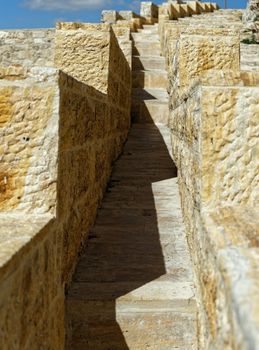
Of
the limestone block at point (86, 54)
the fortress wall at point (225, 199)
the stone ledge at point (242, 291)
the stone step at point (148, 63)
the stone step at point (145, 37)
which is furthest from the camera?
the stone step at point (145, 37)

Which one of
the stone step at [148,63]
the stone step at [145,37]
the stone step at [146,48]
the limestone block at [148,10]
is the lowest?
the stone step at [148,63]

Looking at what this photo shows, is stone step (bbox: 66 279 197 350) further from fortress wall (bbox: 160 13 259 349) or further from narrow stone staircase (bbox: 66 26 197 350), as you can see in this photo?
fortress wall (bbox: 160 13 259 349)

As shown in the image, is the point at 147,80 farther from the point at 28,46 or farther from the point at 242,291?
Answer: the point at 242,291

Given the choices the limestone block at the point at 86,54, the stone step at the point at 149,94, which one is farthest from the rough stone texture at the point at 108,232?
the stone step at the point at 149,94

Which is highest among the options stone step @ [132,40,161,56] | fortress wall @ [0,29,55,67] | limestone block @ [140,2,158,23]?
limestone block @ [140,2,158,23]

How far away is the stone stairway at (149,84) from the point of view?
6668 millimetres

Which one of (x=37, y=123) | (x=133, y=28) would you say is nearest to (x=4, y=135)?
(x=37, y=123)

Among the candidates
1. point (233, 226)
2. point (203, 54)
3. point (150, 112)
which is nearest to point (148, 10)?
point (150, 112)

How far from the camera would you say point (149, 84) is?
7.86m

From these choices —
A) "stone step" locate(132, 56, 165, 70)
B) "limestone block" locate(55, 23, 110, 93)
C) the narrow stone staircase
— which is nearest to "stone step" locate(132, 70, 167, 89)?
"stone step" locate(132, 56, 165, 70)

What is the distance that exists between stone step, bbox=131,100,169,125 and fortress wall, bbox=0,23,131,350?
→ 13.3ft

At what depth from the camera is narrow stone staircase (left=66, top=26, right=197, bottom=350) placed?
7.34 ft

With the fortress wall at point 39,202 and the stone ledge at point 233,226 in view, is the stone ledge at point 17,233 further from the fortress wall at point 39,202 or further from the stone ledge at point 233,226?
the stone ledge at point 233,226

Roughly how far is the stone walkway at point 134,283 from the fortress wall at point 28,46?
10.9ft
